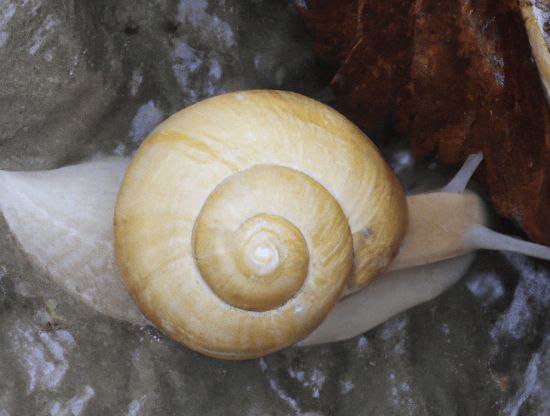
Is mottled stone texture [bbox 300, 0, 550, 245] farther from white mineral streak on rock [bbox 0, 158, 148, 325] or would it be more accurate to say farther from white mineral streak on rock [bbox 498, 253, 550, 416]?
white mineral streak on rock [bbox 0, 158, 148, 325]

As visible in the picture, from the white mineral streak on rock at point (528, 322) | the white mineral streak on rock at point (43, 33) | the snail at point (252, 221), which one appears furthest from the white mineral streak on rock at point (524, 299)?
the white mineral streak on rock at point (43, 33)

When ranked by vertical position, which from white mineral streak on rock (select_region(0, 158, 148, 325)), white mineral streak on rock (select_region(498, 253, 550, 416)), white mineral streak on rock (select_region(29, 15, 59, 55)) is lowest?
white mineral streak on rock (select_region(498, 253, 550, 416))

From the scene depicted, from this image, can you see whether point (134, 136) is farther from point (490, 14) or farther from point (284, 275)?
point (490, 14)

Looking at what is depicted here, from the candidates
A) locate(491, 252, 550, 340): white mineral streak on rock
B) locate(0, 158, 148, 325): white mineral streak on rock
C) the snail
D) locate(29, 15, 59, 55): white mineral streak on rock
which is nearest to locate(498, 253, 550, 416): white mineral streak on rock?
locate(491, 252, 550, 340): white mineral streak on rock

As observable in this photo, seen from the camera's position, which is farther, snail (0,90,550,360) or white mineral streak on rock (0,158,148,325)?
white mineral streak on rock (0,158,148,325)

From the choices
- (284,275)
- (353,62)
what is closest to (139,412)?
(284,275)

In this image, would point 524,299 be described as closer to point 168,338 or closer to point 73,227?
point 168,338

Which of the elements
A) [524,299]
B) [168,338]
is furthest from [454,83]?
[168,338]
